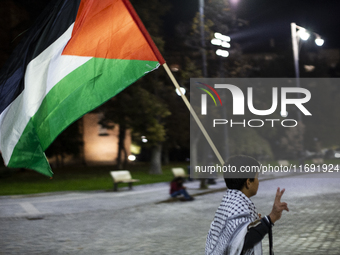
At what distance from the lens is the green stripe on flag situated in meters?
4.61

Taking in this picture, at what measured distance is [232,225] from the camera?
2.99 meters

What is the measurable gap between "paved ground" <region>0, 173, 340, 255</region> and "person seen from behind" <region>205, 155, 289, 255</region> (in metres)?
4.65

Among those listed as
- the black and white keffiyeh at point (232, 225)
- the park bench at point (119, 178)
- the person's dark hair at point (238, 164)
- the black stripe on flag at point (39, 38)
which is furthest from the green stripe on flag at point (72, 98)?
the park bench at point (119, 178)

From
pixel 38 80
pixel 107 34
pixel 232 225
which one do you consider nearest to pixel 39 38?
pixel 38 80

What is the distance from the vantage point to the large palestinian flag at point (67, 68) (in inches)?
183

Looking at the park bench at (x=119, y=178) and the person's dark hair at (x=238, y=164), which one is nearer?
the person's dark hair at (x=238, y=164)

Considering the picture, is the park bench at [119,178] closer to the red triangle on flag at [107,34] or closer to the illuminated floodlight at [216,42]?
the illuminated floodlight at [216,42]

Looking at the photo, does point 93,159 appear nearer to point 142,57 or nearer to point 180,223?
point 180,223

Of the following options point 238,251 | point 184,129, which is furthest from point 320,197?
point 184,129

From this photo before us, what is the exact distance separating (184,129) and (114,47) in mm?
36739

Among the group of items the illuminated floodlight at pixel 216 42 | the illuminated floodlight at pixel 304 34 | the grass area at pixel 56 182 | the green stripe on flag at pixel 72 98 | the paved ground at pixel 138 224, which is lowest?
the grass area at pixel 56 182

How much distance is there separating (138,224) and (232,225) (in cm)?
805

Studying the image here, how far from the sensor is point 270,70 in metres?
53.8

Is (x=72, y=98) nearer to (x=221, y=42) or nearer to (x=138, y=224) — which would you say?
(x=138, y=224)
